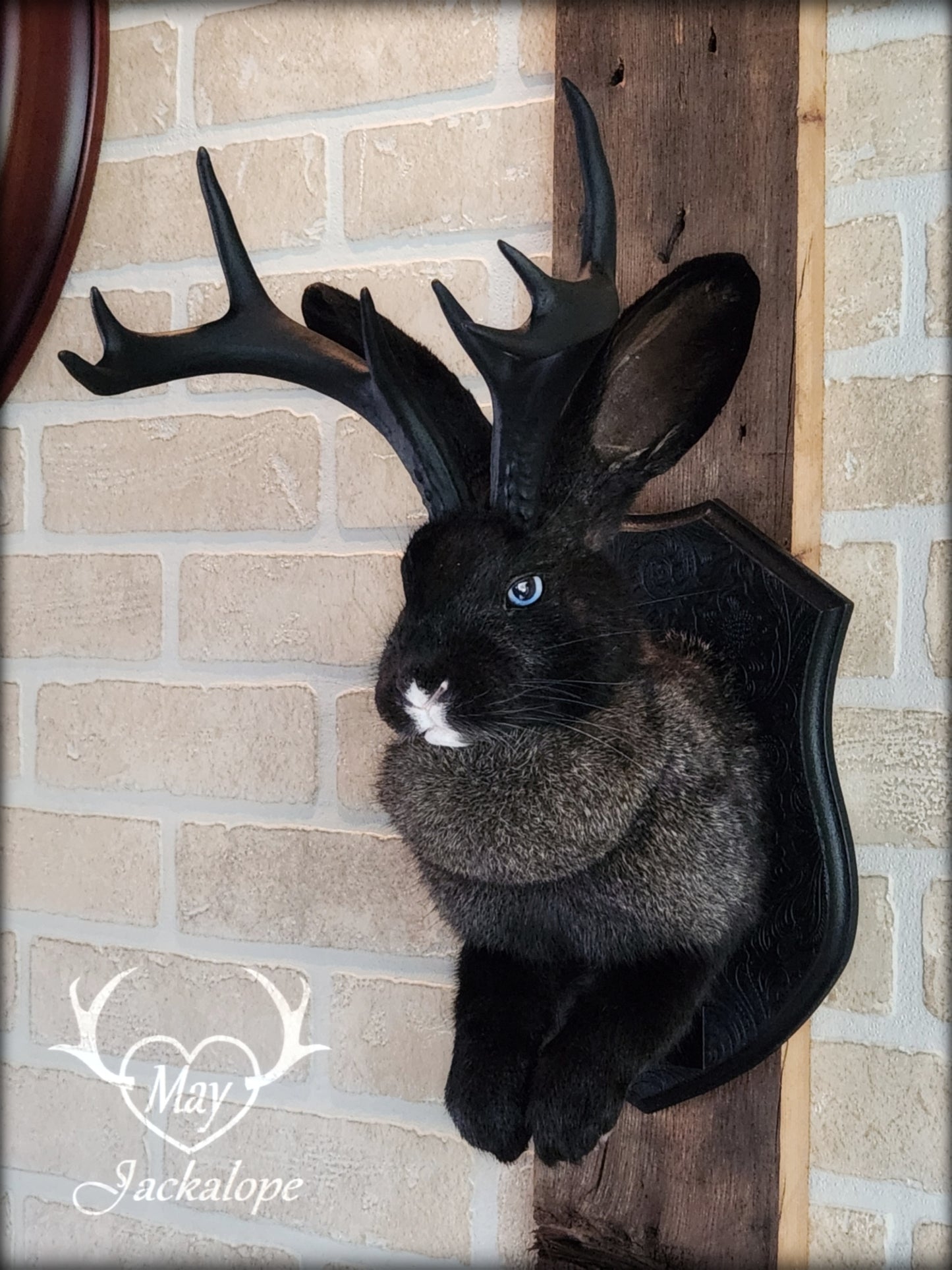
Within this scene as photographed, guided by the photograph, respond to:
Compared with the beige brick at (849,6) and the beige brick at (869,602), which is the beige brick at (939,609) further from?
the beige brick at (849,6)

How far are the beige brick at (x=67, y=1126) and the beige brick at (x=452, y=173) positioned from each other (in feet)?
2.39

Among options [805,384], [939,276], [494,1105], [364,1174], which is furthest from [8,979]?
[939,276]

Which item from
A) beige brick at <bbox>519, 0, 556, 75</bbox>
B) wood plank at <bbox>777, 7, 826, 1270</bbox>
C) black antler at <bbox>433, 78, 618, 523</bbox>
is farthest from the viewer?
beige brick at <bbox>519, 0, 556, 75</bbox>

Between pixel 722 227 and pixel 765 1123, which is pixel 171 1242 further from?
pixel 722 227

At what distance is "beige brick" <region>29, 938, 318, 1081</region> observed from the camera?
0.96m

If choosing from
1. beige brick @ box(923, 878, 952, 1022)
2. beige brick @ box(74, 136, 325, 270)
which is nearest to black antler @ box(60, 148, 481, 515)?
beige brick @ box(74, 136, 325, 270)

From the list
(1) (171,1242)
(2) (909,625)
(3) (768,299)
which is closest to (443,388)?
(3) (768,299)

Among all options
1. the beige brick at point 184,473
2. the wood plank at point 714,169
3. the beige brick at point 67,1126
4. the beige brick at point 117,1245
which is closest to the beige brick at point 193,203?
the beige brick at point 184,473

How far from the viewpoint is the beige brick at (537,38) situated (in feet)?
2.85

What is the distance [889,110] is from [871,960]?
554 millimetres

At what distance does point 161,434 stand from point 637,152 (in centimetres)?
44

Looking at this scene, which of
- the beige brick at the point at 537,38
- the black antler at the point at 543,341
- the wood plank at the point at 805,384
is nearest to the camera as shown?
the black antler at the point at 543,341

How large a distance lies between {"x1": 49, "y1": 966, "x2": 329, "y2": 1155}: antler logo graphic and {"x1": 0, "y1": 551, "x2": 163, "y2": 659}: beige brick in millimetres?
274

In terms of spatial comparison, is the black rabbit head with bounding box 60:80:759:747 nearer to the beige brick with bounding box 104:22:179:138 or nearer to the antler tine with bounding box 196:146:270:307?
the antler tine with bounding box 196:146:270:307
